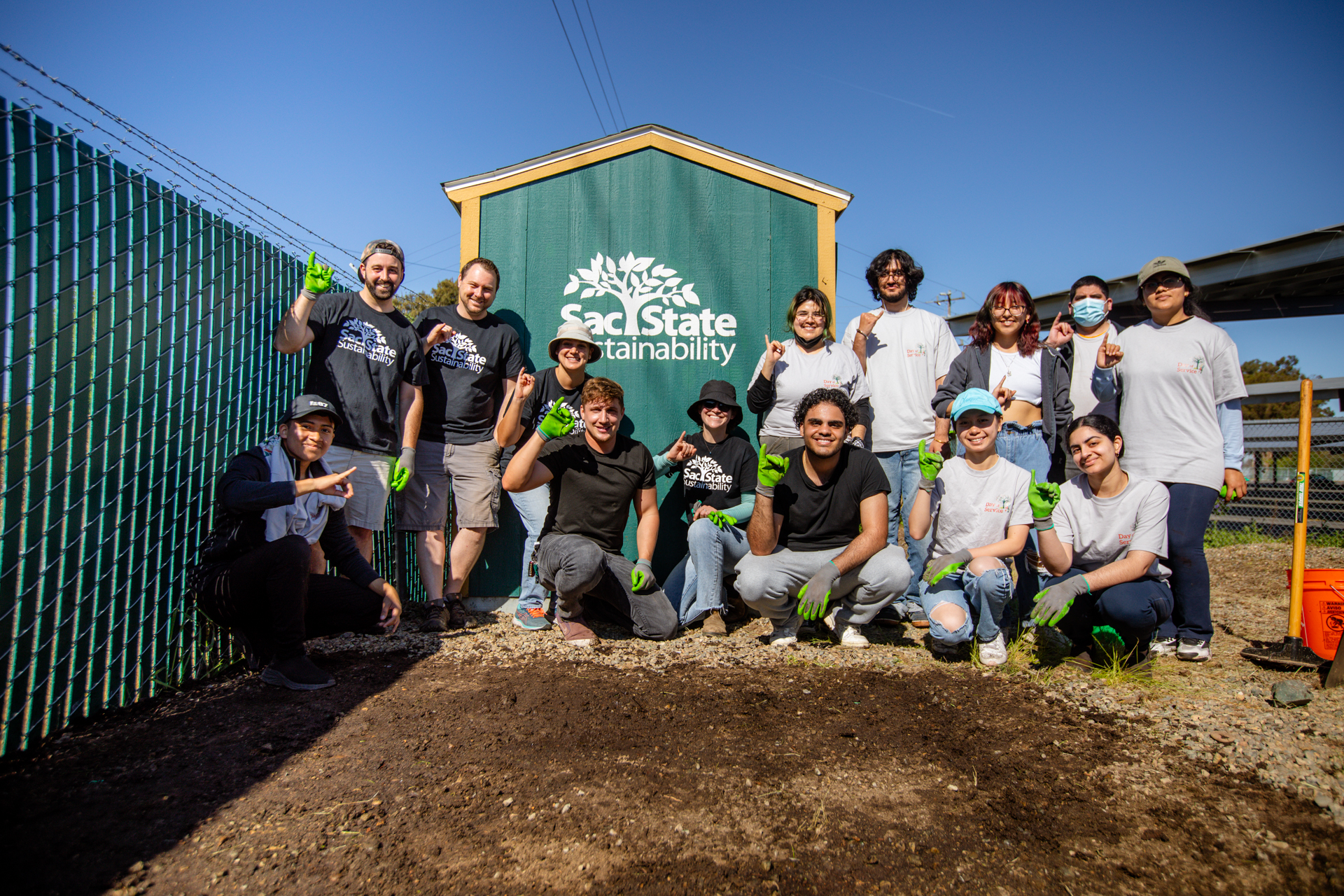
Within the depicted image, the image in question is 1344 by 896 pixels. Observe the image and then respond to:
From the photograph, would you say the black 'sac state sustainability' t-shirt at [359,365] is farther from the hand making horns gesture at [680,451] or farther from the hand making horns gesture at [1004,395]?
the hand making horns gesture at [1004,395]

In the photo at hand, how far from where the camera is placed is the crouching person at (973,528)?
327cm

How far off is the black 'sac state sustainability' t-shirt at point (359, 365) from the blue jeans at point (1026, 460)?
3167 millimetres

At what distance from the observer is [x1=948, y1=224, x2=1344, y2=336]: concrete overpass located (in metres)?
7.06

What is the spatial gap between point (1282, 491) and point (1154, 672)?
6773 mm

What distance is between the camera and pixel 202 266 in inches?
120

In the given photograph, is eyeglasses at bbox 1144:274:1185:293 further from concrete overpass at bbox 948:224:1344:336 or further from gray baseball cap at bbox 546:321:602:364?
concrete overpass at bbox 948:224:1344:336

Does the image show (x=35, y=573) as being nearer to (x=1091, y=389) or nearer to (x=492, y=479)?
(x=492, y=479)

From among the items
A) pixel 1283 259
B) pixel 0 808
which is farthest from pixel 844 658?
pixel 1283 259

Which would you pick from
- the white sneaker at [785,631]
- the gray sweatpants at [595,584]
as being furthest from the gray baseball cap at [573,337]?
the white sneaker at [785,631]

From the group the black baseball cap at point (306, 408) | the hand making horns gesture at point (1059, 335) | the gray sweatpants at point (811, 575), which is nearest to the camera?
the black baseball cap at point (306, 408)

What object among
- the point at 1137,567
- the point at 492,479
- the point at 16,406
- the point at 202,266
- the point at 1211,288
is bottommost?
the point at 1137,567

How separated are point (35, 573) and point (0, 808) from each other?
30.7 inches

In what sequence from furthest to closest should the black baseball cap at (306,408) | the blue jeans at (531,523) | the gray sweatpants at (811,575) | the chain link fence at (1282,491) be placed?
1. the chain link fence at (1282,491)
2. the blue jeans at (531,523)
3. the gray sweatpants at (811,575)
4. the black baseball cap at (306,408)

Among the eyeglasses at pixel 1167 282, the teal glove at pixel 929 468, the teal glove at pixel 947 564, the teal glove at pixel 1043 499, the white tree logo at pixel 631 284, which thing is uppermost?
the white tree logo at pixel 631 284
